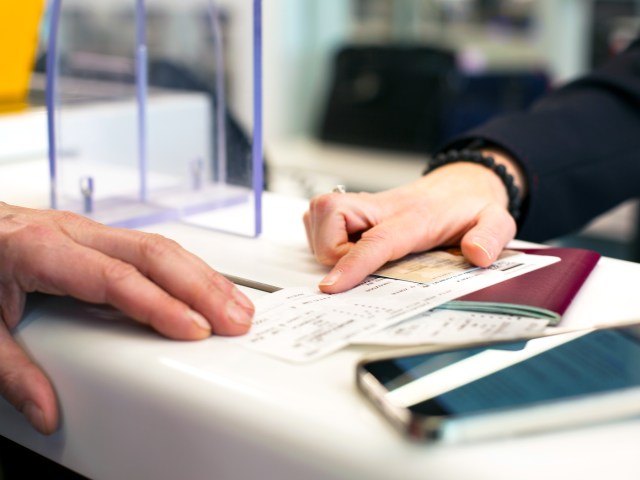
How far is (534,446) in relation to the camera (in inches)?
12.7

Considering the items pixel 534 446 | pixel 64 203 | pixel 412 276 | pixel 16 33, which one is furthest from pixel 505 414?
pixel 16 33

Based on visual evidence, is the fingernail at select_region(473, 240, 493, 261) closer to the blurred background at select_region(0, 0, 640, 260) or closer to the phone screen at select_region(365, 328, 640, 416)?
the phone screen at select_region(365, 328, 640, 416)

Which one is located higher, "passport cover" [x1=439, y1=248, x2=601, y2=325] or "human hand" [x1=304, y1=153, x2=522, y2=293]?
"human hand" [x1=304, y1=153, x2=522, y2=293]

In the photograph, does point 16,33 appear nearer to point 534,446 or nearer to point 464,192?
point 464,192

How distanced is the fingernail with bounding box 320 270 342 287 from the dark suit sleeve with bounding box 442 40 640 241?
0.28 metres

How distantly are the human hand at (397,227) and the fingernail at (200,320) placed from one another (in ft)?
0.30

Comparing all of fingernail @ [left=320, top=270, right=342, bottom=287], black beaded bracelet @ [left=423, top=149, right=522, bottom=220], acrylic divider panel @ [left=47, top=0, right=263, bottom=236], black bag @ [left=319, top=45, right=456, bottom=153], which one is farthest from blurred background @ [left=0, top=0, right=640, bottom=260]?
fingernail @ [left=320, top=270, right=342, bottom=287]

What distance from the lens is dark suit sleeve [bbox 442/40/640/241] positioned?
0.74 meters

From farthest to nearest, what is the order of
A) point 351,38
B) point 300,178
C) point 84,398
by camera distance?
point 351,38 → point 300,178 → point 84,398

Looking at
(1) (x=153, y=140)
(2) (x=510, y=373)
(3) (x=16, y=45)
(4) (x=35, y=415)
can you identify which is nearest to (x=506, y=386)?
(2) (x=510, y=373)

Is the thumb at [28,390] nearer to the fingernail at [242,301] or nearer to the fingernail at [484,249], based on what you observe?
the fingernail at [242,301]

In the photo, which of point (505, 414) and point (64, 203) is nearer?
point (505, 414)

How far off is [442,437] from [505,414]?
0.09ft

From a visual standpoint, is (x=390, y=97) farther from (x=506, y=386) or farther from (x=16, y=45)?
(x=506, y=386)
